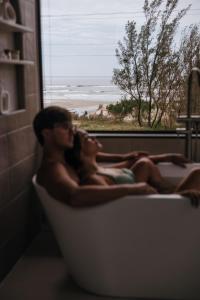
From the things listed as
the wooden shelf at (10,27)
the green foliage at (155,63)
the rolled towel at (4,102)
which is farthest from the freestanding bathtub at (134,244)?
the green foliage at (155,63)

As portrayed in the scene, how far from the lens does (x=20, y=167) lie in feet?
8.98

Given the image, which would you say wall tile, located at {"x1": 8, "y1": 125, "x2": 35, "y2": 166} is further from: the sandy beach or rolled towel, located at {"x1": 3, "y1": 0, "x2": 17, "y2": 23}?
rolled towel, located at {"x1": 3, "y1": 0, "x2": 17, "y2": 23}

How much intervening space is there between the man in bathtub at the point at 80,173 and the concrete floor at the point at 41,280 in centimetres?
61

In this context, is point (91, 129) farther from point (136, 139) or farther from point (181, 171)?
point (181, 171)

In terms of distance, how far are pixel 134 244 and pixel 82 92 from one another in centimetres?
165

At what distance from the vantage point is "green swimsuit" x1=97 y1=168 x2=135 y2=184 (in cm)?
247

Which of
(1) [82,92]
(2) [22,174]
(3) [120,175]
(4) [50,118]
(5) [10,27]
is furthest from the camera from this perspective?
(1) [82,92]

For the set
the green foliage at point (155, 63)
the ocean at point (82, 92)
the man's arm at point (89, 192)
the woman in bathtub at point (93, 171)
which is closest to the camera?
the man's arm at point (89, 192)

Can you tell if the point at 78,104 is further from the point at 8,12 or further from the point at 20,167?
the point at 8,12

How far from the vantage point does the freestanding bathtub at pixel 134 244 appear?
2053 mm

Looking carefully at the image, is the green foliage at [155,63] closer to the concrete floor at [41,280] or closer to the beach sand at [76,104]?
the beach sand at [76,104]

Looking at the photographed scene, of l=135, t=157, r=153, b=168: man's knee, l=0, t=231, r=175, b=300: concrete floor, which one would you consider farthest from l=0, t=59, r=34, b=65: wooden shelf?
l=0, t=231, r=175, b=300: concrete floor

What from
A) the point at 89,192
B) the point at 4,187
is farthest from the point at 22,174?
the point at 89,192

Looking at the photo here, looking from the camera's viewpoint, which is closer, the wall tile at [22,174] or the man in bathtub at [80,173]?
the man in bathtub at [80,173]
